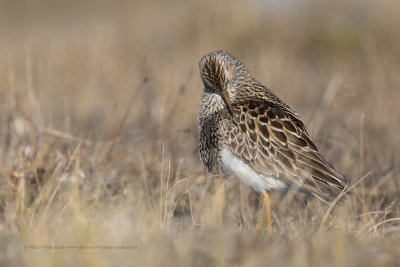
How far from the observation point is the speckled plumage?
16.0ft

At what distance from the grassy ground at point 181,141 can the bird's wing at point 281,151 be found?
26 centimetres

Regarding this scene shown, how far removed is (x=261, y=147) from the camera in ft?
16.3

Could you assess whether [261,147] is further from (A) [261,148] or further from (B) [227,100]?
(B) [227,100]

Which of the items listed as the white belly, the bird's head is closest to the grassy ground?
the white belly

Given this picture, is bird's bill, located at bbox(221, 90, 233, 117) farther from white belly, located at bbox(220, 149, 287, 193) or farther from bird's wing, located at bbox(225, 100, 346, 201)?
white belly, located at bbox(220, 149, 287, 193)

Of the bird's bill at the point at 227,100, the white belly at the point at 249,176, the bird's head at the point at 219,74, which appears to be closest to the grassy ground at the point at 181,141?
the white belly at the point at 249,176

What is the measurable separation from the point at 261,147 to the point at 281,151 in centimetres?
16

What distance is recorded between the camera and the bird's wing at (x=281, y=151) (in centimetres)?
485

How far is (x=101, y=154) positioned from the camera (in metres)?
5.95

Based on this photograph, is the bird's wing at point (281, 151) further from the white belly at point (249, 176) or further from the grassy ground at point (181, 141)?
the grassy ground at point (181, 141)

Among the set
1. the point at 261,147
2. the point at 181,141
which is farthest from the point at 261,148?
the point at 181,141

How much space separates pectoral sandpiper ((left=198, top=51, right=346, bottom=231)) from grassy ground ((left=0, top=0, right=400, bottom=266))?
26 centimetres

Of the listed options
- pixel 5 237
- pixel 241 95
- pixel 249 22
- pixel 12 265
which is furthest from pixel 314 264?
pixel 249 22

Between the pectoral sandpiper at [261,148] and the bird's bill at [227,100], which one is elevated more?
the bird's bill at [227,100]
